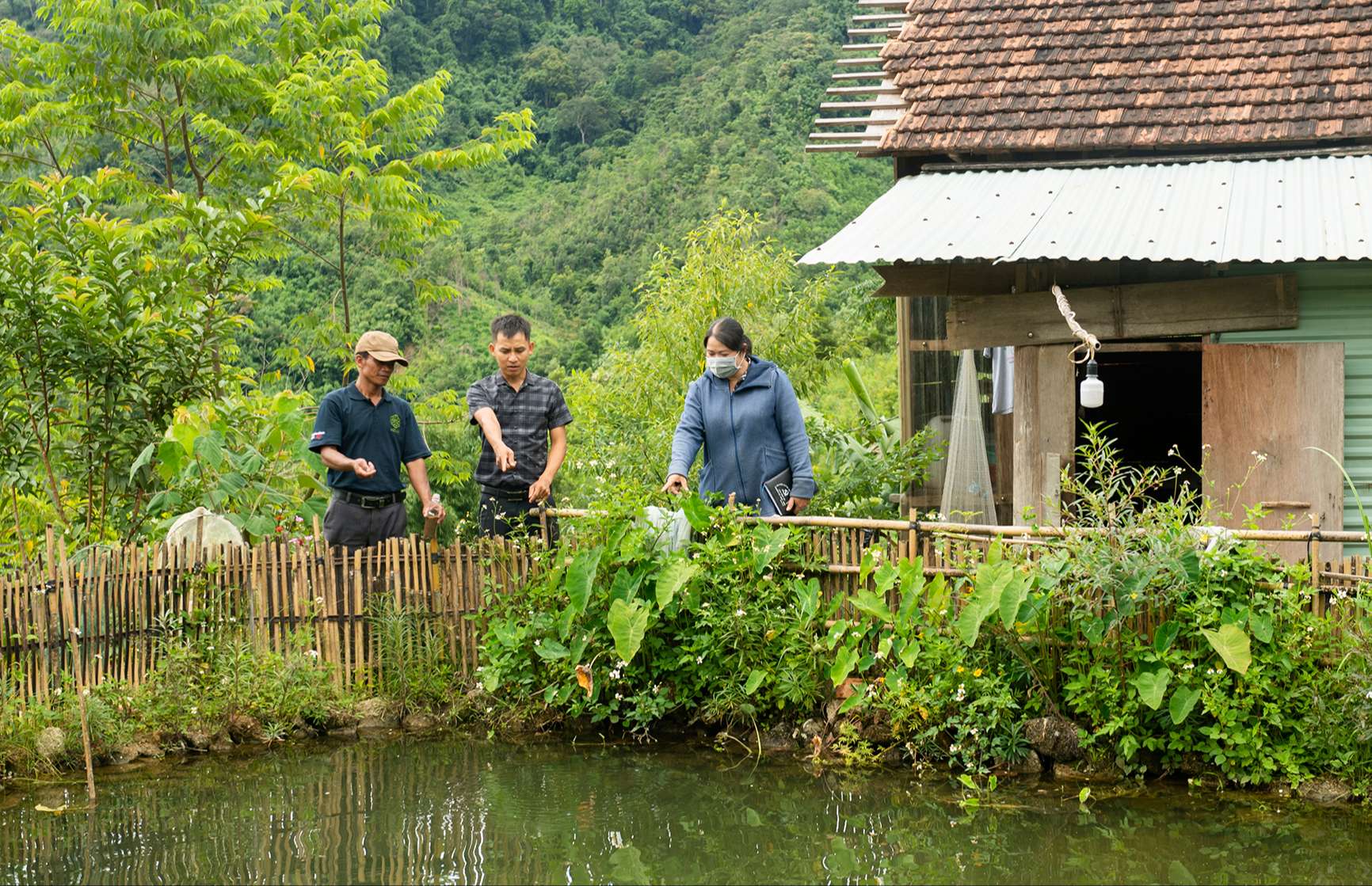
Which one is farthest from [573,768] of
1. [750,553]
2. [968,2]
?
[968,2]

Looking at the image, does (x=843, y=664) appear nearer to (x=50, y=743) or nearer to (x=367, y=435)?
(x=367, y=435)

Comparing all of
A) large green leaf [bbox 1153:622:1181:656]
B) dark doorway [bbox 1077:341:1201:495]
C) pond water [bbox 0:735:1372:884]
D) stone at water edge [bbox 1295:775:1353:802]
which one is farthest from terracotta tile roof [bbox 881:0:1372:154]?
pond water [bbox 0:735:1372:884]

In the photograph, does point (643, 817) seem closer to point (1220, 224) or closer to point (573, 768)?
point (573, 768)

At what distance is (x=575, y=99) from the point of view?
38.8 metres

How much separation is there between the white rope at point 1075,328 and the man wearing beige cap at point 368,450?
3.73m

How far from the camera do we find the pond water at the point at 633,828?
514 cm

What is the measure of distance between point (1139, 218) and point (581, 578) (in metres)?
4.12

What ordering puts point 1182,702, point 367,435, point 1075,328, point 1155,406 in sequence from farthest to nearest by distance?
point 1155,406 < point 1075,328 < point 367,435 < point 1182,702

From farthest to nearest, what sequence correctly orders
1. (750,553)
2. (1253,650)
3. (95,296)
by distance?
(95,296) → (750,553) → (1253,650)

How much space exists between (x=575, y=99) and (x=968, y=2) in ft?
94.9

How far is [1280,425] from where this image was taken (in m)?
8.05

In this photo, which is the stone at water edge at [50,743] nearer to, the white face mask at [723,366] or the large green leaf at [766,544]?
the large green leaf at [766,544]

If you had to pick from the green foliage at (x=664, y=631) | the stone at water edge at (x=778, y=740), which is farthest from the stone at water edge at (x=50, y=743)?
the stone at water edge at (x=778, y=740)

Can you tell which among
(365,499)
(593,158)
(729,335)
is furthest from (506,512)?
(593,158)
